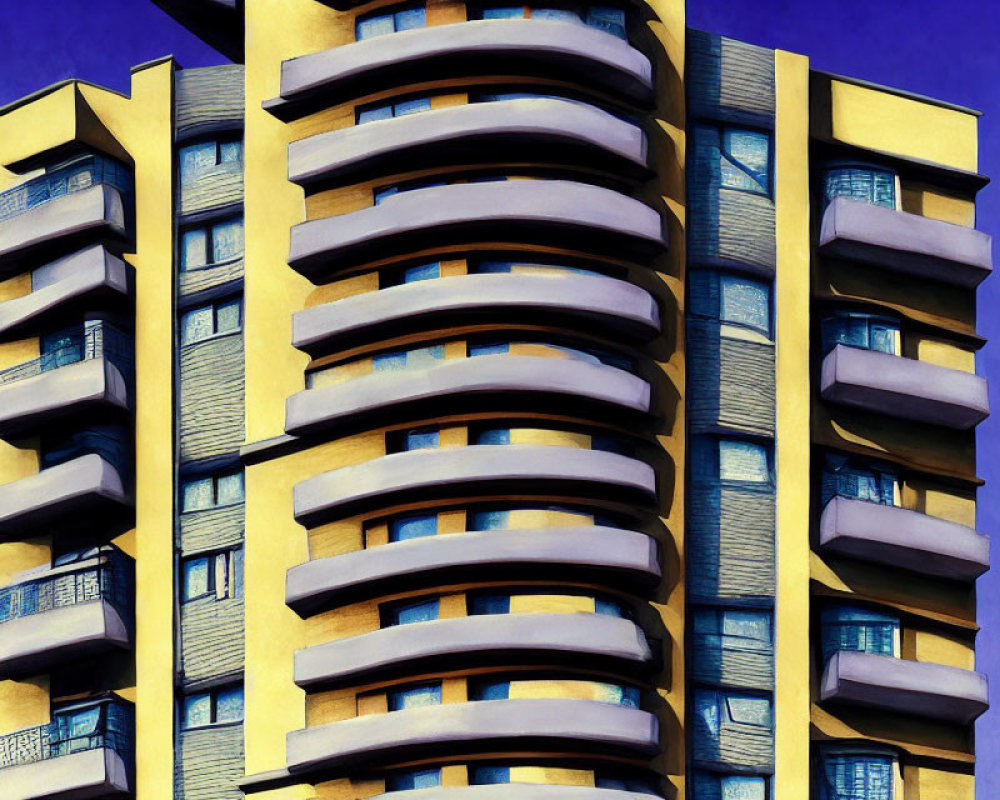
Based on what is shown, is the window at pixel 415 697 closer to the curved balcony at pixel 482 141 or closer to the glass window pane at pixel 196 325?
the glass window pane at pixel 196 325

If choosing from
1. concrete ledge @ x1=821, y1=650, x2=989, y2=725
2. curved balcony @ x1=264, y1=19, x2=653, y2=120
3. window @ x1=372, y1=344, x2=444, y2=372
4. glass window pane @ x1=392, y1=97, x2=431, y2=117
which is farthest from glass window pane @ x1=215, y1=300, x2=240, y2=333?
concrete ledge @ x1=821, y1=650, x2=989, y2=725

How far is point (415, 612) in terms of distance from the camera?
180ft

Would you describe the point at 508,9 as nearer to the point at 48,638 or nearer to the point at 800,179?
the point at 800,179

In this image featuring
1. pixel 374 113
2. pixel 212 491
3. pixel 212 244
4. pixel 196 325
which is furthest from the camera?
pixel 212 244

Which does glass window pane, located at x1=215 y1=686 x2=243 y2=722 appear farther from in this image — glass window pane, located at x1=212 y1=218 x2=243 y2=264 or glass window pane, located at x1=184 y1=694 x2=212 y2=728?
glass window pane, located at x1=212 y1=218 x2=243 y2=264

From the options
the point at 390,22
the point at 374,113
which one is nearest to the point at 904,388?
the point at 374,113

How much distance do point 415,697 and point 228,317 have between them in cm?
993

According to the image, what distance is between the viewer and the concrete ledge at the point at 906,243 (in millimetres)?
59906

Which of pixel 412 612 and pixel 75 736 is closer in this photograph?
pixel 412 612

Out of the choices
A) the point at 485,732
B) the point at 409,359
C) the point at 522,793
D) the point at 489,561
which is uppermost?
the point at 409,359

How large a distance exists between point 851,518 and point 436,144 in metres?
11.6

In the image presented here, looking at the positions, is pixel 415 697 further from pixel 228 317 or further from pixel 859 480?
pixel 859 480

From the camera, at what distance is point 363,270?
57281 mm

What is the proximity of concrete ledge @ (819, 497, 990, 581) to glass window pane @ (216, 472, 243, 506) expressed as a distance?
12231 millimetres
